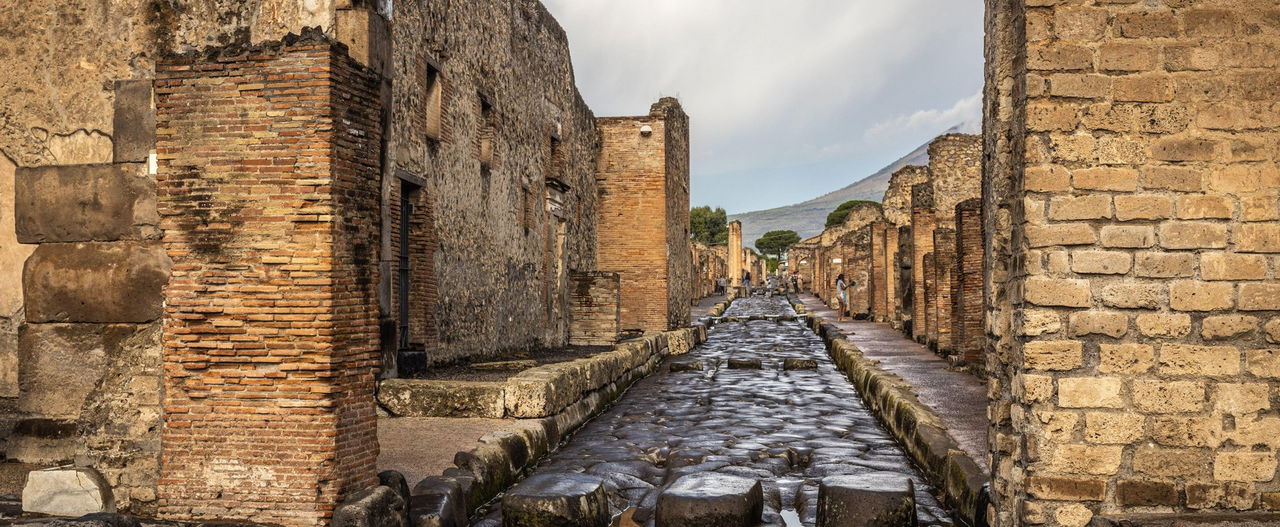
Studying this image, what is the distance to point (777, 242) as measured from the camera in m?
122

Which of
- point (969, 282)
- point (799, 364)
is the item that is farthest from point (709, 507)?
point (799, 364)

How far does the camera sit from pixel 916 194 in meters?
24.6

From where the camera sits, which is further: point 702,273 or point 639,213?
point 702,273

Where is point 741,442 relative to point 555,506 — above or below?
below

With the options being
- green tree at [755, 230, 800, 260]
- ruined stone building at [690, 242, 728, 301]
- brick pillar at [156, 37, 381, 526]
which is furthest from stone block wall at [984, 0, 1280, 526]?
green tree at [755, 230, 800, 260]

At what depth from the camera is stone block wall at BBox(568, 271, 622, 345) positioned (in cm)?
1583

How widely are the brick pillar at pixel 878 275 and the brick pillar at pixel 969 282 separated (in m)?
12.5

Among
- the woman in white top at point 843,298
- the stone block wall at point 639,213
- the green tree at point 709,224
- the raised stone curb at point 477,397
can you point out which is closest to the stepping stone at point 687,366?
the stone block wall at point 639,213

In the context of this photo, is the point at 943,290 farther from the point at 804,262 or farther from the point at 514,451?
the point at 804,262

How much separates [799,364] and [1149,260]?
10514mm

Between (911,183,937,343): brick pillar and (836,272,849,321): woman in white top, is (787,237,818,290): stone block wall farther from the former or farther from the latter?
(911,183,937,343): brick pillar

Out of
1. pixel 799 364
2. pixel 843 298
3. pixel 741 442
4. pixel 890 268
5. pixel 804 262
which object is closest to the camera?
pixel 741 442

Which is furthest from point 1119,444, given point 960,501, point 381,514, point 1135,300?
point 381,514

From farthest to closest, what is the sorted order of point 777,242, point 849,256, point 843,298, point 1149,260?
1. point 777,242
2. point 849,256
3. point 843,298
4. point 1149,260
